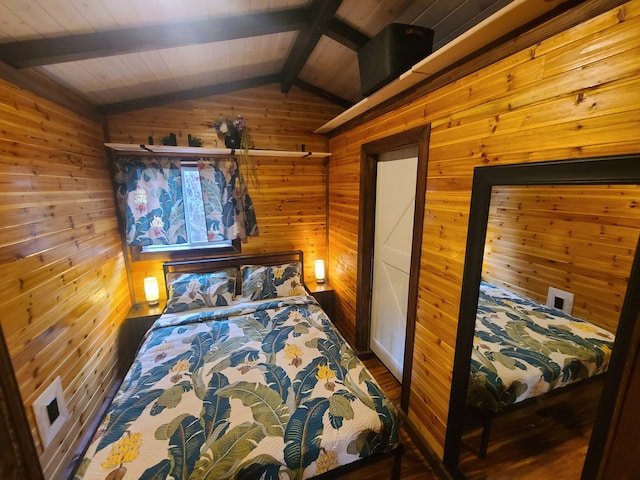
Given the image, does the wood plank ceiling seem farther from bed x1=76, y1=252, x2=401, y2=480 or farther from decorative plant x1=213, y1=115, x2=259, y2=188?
bed x1=76, y1=252, x2=401, y2=480

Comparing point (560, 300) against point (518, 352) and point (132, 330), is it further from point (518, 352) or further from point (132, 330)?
point (132, 330)

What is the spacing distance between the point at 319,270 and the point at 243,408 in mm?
1898

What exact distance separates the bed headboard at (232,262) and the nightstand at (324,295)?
28 cm

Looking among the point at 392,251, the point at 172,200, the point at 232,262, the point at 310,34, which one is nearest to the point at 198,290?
the point at 232,262

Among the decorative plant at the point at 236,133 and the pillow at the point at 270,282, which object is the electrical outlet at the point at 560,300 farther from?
the decorative plant at the point at 236,133

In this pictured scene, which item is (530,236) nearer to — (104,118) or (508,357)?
(508,357)

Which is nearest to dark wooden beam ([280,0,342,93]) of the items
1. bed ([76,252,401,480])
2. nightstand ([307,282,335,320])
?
bed ([76,252,401,480])

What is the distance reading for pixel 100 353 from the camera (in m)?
1.98

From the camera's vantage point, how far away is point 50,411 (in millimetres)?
1409

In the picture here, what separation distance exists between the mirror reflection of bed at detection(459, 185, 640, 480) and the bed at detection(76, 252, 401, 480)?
25.1 inches

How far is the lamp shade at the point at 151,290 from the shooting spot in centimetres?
258

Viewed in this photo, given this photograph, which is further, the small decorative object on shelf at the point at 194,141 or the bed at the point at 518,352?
the small decorative object on shelf at the point at 194,141

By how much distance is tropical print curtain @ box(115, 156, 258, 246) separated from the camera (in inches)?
96.7

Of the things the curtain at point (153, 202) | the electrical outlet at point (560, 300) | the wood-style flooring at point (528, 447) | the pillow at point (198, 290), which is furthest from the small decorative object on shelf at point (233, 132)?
the wood-style flooring at point (528, 447)
